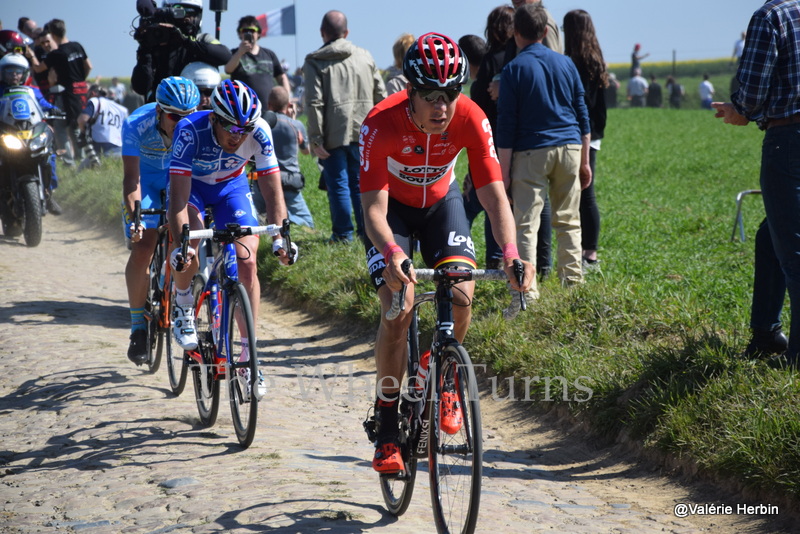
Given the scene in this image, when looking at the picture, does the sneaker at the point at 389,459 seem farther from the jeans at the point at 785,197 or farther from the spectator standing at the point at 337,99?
the spectator standing at the point at 337,99

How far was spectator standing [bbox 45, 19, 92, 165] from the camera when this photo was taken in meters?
17.3

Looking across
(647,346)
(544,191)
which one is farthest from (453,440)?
(544,191)

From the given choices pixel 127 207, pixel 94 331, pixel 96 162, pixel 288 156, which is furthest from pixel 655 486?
pixel 96 162

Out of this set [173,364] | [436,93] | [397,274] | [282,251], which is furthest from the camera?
[173,364]

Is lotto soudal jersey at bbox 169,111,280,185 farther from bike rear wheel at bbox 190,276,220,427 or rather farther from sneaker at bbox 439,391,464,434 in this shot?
sneaker at bbox 439,391,464,434

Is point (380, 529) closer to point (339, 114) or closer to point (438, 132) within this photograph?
point (438, 132)

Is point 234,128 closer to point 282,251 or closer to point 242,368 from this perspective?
point 282,251

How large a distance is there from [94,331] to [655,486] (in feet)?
19.0

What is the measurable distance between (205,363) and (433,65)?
3.00 m

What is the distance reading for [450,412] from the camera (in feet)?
13.8

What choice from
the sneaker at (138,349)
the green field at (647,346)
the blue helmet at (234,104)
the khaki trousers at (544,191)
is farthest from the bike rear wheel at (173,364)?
the khaki trousers at (544,191)

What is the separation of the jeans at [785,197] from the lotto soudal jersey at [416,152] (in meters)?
1.77

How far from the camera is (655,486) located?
5238 mm

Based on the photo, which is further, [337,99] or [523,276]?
[337,99]
